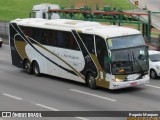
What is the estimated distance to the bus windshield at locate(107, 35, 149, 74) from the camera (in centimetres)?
2273

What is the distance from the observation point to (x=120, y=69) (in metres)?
22.8

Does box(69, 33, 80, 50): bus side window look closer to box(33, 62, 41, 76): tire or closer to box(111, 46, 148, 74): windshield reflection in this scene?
box(111, 46, 148, 74): windshield reflection

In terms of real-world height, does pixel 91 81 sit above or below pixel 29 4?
below

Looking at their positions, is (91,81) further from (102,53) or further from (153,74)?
(153,74)

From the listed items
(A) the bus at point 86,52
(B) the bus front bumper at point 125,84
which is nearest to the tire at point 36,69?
(A) the bus at point 86,52


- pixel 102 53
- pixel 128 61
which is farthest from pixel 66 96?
pixel 128 61

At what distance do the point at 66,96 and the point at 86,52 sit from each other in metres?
2.77

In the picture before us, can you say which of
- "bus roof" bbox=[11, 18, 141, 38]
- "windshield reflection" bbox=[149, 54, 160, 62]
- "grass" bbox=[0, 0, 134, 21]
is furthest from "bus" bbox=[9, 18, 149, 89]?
"grass" bbox=[0, 0, 134, 21]

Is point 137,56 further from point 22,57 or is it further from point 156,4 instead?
point 156,4

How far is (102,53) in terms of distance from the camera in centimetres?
2305

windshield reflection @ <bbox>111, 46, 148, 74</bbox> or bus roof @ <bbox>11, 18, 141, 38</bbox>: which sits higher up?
bus roof @ <bbox>11, 18, 141, 38</bbox>

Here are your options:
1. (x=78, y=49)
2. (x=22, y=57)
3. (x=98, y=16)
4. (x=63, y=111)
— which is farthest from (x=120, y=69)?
(x=98, y=16)

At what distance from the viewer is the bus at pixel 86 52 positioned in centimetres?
2283

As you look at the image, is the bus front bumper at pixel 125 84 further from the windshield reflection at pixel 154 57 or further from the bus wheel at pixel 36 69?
the bus wheel at pixel 36 69
